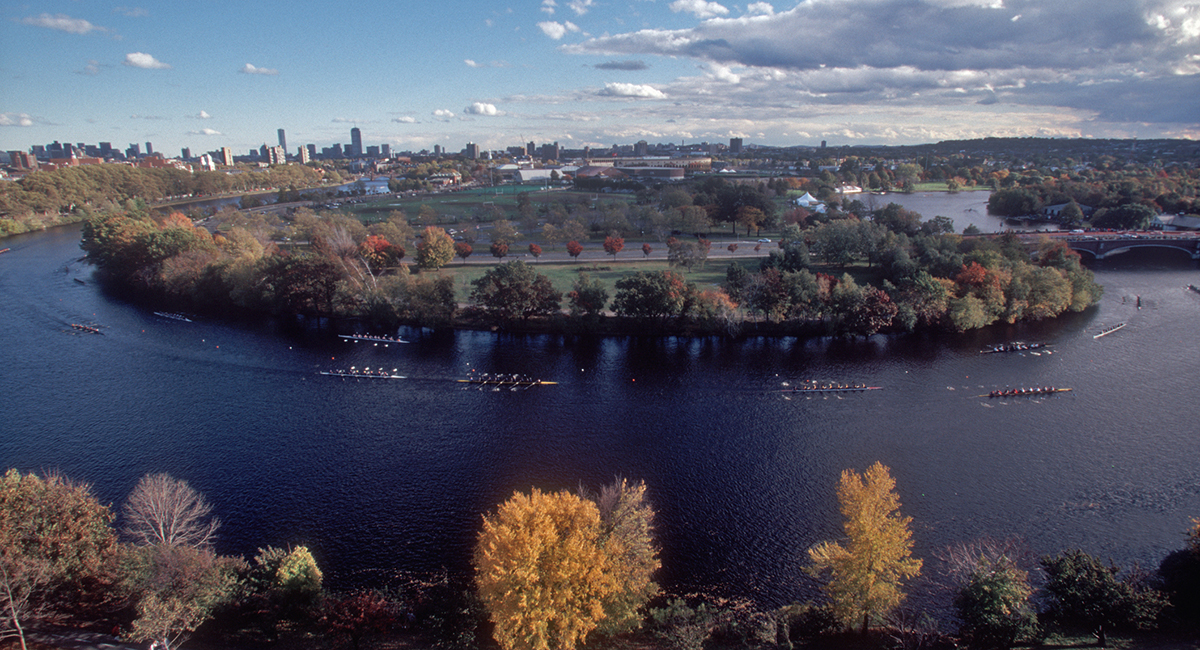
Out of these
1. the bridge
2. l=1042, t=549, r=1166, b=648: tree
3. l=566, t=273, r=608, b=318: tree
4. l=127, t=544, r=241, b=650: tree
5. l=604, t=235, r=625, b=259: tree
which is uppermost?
l=604, t=235, r=625, b=259: tree

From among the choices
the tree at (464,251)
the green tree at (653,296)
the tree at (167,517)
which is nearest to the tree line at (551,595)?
the tree at (167,517)

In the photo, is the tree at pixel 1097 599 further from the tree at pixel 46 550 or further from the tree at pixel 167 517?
the tree at pixel 46 550

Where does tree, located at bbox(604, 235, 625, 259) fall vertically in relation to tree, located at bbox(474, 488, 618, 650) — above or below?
above

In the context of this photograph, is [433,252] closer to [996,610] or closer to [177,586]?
[177,586]

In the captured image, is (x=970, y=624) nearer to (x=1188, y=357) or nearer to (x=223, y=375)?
(x=1188, y=357)

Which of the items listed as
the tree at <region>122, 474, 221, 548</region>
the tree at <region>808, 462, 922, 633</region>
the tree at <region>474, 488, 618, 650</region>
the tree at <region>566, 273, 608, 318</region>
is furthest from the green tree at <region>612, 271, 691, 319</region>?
the tree at <region>474, 488, 618, 650</region>

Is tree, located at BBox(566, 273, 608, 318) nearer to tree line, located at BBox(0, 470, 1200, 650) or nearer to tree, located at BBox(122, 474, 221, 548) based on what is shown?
tree line, located at BBox(0, 470, 1200, 650)
